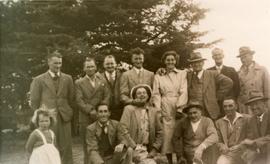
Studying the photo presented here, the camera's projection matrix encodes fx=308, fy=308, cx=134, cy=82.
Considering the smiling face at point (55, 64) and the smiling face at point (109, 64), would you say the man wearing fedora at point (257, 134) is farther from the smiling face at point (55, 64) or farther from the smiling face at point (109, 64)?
the smiling face at point (55, 64)

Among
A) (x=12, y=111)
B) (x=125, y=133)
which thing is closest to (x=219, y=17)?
(x=125, y=133)

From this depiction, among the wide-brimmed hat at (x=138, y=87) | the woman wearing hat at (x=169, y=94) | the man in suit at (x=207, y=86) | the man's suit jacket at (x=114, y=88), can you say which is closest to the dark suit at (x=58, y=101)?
the man's suit jacket at (x=114, y=88)

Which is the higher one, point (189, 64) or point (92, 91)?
point (189, 64)

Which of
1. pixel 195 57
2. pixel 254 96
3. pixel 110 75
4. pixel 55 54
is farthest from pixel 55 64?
pixel 254 96

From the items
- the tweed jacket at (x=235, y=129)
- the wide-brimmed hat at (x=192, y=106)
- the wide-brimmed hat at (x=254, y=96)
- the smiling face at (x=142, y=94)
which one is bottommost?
the tweed jacket at (x=235, y=129)

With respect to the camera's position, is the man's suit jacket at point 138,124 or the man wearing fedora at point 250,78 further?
the man wearing fedora at point 250,78

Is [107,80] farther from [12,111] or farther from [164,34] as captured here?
[12,111]

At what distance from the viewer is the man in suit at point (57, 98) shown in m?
2.71

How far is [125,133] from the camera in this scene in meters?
2.65

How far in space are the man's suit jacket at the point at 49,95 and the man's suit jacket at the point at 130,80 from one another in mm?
504

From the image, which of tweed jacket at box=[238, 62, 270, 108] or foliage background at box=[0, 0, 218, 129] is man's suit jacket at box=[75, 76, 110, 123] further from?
tweed jacket at box=[238, 62, 270, 108]

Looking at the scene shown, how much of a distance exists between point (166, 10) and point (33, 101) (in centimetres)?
149

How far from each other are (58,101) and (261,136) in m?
1.84

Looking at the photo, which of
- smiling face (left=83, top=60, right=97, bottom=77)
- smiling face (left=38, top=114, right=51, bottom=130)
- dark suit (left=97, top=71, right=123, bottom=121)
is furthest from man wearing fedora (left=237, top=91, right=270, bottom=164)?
smiling face (left=38, top=114, right=51, bottom=130)
